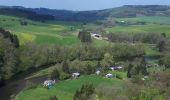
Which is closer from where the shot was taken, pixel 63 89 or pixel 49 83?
pixel 63 89

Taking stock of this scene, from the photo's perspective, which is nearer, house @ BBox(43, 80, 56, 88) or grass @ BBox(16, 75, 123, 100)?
grass @ BBox(16, 75, 123, 100)

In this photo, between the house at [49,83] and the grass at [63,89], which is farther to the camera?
the house at [49,83]

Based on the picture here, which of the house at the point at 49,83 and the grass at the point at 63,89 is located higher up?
the grass at the point at 63,89

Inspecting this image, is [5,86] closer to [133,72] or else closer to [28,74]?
[28,74]

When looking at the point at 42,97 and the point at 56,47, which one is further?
the point at 56,47

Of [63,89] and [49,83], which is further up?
[63,89]

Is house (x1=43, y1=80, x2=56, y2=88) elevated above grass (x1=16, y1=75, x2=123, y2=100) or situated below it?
below

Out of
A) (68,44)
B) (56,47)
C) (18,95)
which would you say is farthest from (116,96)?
(68,44)

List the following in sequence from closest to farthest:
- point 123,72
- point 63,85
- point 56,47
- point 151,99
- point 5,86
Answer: point 151,99, point 63,85, point 5,86, point 123,72, point 56,47
